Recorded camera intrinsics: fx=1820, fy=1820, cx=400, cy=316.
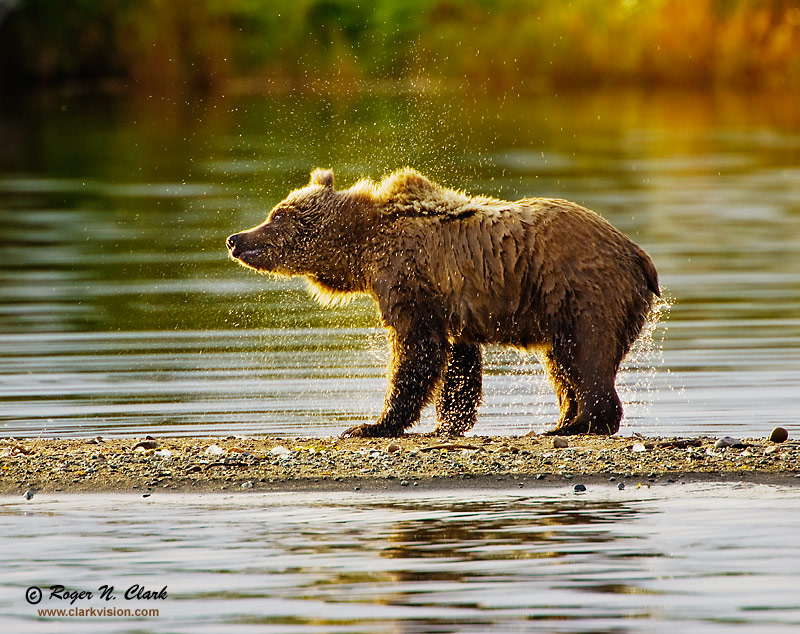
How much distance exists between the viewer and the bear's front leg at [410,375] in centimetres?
989

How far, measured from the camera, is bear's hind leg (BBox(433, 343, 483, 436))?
10.3 meters

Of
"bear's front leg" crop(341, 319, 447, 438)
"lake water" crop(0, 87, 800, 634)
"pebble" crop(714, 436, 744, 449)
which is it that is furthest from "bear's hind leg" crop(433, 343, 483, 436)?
"pebble" crop(714, 436, 744, 449)

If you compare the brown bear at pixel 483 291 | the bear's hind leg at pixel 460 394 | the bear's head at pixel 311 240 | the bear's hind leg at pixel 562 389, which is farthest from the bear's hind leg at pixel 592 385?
the bear's head at pixel 311 240

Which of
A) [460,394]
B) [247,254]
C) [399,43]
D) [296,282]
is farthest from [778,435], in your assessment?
[399,43]

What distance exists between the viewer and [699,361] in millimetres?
12516

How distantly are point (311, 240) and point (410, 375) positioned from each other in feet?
3.69

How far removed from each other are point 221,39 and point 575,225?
4169 cm

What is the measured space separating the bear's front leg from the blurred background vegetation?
33704 mm

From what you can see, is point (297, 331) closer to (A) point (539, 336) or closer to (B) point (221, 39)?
(A) point (539, 336)

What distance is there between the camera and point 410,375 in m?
9.91

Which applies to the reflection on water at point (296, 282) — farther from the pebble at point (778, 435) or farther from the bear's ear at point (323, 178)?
the bear's ear at point (323, 178)

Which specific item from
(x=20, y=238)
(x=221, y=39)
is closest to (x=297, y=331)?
(x=20, y=238)

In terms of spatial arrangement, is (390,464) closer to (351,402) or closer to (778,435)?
(778,435)

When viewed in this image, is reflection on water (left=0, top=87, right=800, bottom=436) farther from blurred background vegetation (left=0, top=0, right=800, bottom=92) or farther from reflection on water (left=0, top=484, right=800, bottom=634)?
reflection on water (left=0, top=484, right=800, bottom=634)
